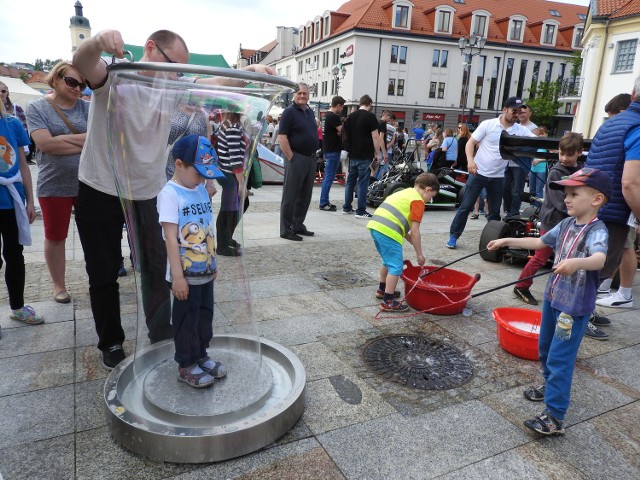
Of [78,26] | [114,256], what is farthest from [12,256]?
[78,26]

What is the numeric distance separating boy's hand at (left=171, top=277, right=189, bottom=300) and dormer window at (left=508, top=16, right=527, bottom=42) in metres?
54.2

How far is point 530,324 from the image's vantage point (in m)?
3.73

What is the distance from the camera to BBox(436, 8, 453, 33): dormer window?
45.5 meters

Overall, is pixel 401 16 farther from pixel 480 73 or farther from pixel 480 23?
pixel 480 73

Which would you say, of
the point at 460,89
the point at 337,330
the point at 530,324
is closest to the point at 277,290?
the point at 337,330

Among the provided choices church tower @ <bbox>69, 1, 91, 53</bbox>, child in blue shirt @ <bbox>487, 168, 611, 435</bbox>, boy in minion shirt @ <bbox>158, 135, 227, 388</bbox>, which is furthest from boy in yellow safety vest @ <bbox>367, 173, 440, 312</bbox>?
church tower @ <bbox>69, 1, 91, 53</bbox>

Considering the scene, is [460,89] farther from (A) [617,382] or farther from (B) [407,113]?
(A) [617,382]

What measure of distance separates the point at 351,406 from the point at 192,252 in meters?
1.29

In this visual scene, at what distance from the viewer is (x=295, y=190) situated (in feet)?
22.1

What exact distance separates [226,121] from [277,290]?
8.48 ft

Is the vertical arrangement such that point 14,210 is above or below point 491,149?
below

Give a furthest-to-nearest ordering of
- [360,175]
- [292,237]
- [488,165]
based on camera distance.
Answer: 1. [360,175]
2. [292,237]
3. [488,165]

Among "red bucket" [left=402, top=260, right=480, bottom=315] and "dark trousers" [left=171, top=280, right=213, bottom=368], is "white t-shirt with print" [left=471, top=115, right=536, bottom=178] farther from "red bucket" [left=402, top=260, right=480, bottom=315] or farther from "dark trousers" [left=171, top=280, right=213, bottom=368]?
"dark trousers" [left=171, top=280, right=213, bottom=368]

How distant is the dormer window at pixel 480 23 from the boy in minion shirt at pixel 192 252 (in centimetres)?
5163
